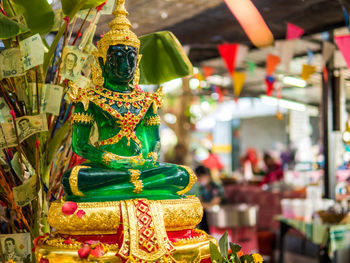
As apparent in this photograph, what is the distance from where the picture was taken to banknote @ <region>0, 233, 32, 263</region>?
164 cm

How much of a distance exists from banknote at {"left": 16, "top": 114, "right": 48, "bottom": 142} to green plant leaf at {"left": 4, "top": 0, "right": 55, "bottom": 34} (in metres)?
0.39

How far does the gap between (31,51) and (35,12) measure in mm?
194

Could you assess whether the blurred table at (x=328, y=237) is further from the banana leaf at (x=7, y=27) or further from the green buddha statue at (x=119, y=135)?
the banana leaf at (x=7, y=27)

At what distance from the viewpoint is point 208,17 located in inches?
142

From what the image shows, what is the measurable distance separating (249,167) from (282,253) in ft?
18.3

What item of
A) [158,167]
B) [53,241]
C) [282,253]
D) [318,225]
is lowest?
[282,253]

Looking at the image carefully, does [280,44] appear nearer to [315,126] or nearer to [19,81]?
[19,81]

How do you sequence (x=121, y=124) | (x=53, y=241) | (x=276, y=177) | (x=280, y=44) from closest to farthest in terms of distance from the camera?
(x=53, y=241), (x=121, y=124), (x=280, y=44), (x=276, y=177)

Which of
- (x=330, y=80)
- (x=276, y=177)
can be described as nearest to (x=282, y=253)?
(x=330, y=80)

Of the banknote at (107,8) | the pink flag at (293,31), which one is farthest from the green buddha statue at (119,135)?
the pink flag at (293,31)

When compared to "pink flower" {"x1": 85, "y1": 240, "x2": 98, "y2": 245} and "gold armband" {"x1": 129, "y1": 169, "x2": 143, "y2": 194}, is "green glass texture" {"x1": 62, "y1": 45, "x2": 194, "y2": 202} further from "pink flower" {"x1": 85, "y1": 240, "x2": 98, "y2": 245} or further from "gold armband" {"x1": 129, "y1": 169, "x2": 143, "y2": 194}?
"pink flower" {"x1": 85, "y1": 240, "x2": 98, "y2": 245}

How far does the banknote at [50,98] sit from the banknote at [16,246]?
1.66 ft

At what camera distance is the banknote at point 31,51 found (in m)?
1.57

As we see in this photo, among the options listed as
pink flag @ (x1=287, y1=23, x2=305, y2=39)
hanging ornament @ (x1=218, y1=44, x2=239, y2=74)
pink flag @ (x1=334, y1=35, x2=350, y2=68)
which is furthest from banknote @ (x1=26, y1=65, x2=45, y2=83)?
hanging ornament @ (x1=218, y1=44, x2=239, y2=74)
